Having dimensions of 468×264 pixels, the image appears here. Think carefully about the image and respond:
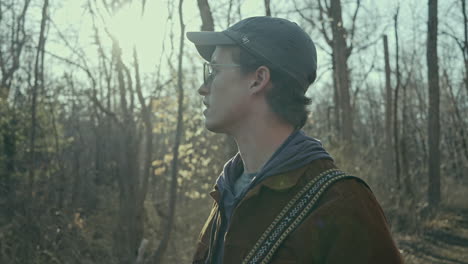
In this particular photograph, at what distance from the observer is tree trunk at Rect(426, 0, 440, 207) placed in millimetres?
15875

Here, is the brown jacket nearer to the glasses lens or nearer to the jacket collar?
the jacket collar

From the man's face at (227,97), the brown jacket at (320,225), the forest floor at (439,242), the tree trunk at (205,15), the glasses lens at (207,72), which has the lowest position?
the forest floor at (439,242)

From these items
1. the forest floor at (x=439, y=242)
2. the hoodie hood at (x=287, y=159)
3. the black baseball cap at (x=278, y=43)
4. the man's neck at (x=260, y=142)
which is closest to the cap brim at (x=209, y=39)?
the black baseball cap at (x=278, y=43)

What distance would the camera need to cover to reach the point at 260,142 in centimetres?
203

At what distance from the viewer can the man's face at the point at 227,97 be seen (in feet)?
6.77

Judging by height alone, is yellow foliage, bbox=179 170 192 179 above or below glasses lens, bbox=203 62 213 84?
below

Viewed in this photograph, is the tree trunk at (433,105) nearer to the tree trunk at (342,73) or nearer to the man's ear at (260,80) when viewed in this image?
the tree trunk at (342,73)

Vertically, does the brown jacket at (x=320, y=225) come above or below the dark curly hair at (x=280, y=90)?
below

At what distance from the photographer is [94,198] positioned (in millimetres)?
16297

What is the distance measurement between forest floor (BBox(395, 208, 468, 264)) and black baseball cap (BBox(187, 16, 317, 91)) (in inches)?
279

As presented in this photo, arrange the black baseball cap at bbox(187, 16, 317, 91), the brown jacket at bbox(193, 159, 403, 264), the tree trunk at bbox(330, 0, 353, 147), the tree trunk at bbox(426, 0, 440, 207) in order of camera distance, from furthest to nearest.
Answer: the tree trunk at bbox(426, 0, 440, 207), the tree trunk at bbox(330, 0, 353, 147), the black baseball cap at bbox(187, 16, 317, 91), the brown jacket at bbox(193, 159, 403, 264)

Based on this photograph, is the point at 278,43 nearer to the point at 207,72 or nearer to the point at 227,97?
the point at 227,97

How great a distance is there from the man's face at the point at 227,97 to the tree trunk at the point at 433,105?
1517 centimetres

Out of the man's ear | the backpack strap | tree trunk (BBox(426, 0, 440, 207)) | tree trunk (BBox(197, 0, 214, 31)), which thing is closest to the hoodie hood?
the backpack strap
